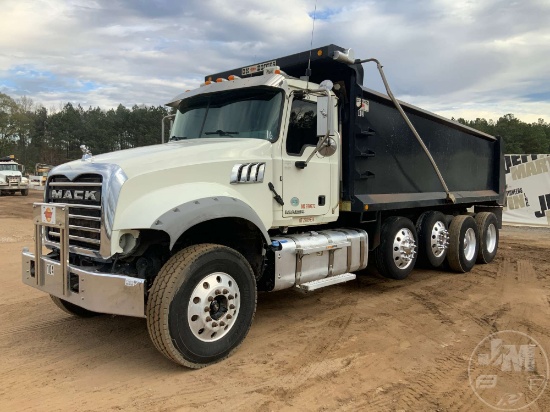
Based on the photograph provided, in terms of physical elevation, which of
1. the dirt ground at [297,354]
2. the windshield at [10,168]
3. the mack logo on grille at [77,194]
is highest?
the windshield at [10,168]

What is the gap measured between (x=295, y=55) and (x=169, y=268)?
11.7 ft

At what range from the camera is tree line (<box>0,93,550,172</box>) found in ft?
152

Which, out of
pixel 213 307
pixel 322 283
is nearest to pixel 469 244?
pixel 322 283

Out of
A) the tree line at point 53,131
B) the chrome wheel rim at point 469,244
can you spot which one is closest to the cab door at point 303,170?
the chrome wheel rim at point 469,244

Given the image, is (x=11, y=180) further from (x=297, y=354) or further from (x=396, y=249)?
(x=297, y=354)

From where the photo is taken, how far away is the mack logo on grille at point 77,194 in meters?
3.99

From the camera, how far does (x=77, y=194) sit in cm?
422

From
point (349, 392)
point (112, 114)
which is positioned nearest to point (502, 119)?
point (112, 114)

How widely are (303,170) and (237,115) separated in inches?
39.0

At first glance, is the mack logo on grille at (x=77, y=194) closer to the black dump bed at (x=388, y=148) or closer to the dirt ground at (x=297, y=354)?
the dirt ground at (x=297, y=354)

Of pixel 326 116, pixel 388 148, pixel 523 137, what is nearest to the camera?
pixel 326 116

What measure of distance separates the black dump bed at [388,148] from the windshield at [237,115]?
994 millimetres

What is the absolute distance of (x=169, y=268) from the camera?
3.87 meters

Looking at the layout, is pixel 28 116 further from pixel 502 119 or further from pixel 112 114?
pixel 502 119
